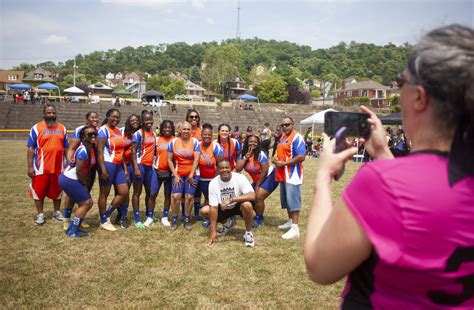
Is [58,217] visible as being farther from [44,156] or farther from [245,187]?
[245,187]

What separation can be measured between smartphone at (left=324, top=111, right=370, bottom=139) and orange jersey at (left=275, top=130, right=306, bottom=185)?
5.36m

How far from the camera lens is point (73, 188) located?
20.6 feet

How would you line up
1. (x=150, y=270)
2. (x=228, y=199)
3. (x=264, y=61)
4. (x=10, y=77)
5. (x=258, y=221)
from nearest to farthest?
(x=150, y=270)
(x=228, y=199)
(x=258, y=221)
(x=10, y=77)
(x=264, y=61)

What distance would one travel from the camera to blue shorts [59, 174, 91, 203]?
624 centimetres

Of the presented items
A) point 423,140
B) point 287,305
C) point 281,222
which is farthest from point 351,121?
Answer: point 281,222

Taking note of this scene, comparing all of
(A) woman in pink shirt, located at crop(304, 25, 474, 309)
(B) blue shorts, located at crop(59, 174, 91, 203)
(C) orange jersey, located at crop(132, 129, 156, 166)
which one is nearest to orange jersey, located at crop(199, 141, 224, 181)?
(C) orange jersey, located at crop(132, 129, 156, 166)

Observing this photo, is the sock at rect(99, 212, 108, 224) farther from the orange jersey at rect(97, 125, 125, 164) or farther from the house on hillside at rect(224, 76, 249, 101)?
the house on hillside at rect(224, 76, 249, 101)

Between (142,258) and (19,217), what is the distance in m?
→ 3.68

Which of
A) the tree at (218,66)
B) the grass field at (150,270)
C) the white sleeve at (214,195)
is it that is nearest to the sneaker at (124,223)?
the grass field at (150,270)

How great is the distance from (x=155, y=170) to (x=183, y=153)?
0.82m

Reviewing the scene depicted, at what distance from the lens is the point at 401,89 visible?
1185mm

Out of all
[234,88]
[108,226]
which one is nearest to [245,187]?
[108,226]

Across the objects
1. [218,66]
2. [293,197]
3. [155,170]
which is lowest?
[293,197]

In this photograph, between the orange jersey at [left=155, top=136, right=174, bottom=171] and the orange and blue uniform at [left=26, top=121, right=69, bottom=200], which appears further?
the orange jersey at [left=155, top=136, right=174, bottom=171]
